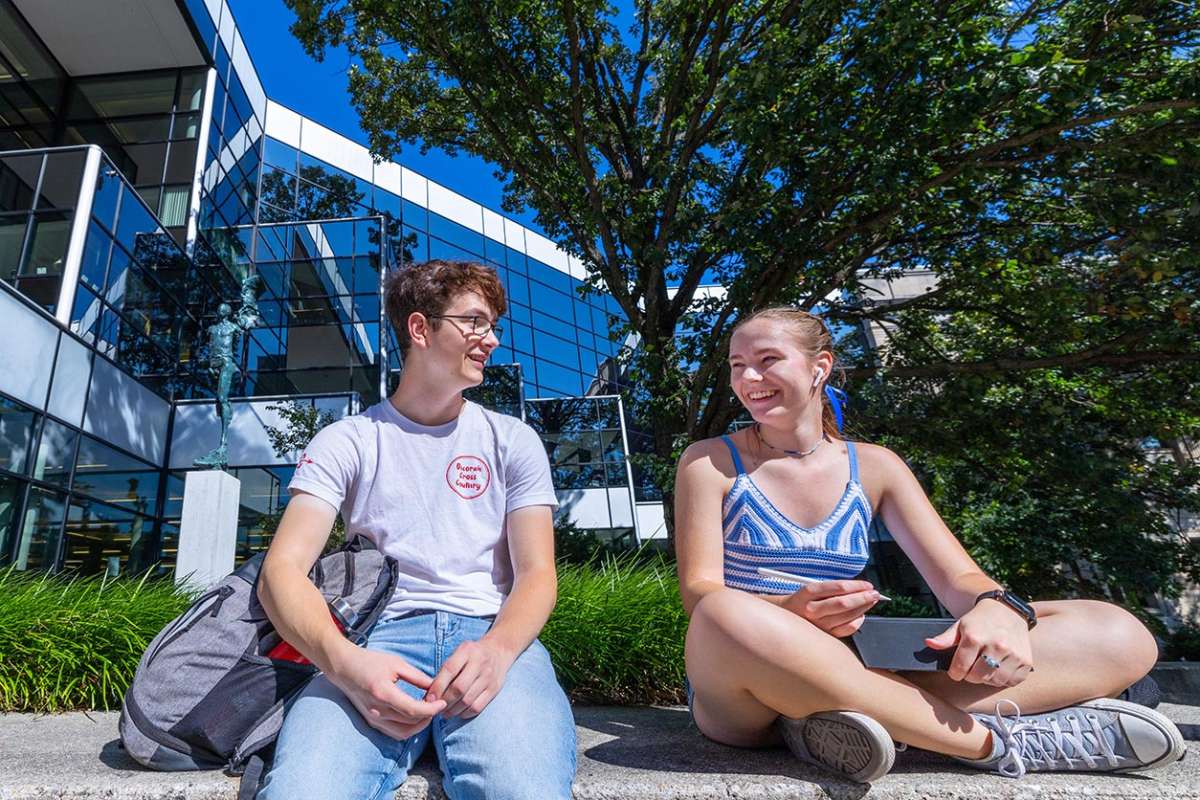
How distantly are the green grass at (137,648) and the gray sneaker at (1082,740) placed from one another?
2.25m

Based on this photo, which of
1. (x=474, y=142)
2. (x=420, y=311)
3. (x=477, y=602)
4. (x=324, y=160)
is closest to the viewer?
(x=477, y=602)

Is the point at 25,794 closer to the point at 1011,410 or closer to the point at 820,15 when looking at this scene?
the point at 820,15

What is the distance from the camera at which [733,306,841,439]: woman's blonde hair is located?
219 centimetres

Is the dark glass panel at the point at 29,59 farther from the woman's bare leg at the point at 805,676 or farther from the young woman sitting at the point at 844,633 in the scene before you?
the woman's bare leg at the point at 805,676

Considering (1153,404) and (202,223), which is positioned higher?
(202,223)

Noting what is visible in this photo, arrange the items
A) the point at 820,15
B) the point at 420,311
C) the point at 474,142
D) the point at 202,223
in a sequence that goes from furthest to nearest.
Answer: the point at 202,223 → the point at 474,142 → the point at 820,15 → the point at 420,311

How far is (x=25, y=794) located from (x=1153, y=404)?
9058 mm

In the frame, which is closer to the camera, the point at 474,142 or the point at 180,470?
the point at 474,142

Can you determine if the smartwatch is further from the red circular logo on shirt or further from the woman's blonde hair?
the red circular logo on shirt

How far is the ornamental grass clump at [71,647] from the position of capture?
3658 millimetres

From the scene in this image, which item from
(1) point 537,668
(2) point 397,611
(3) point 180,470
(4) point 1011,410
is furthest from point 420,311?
(3) point 180,470

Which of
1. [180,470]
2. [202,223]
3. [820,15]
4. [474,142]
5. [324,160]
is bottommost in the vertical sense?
[180,470]

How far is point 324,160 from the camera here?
2262cm

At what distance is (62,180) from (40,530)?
18.6 ft
